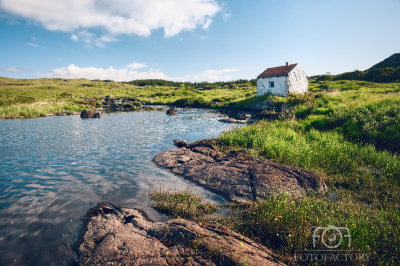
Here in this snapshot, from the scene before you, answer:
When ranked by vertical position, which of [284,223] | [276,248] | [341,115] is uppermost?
[341,115]

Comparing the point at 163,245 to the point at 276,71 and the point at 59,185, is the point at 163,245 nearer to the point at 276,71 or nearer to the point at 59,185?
the point at 59,185

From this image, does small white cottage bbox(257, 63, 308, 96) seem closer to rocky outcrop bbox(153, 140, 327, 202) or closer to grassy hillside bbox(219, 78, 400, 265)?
grassy hillside bbox(219, 78, 400, 265)

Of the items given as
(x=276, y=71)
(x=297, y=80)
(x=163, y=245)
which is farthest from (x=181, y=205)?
(x=276, y=71)

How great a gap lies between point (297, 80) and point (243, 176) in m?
40.7

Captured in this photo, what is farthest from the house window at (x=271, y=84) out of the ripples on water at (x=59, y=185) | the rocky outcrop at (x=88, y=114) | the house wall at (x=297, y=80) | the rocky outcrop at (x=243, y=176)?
the rocky outcrop at (x=243, y=176)

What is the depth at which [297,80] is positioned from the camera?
136 feet

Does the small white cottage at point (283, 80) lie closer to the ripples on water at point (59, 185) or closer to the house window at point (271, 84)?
the house window at point (271, 84)

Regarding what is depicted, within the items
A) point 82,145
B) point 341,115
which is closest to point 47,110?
point 82,145

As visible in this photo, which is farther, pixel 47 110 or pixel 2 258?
pixel 47 110

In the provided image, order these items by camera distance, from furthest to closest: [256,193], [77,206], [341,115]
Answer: [341,115] → [256,193] → [77,206]

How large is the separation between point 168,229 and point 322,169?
8.03 m

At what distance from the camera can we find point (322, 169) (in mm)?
9141

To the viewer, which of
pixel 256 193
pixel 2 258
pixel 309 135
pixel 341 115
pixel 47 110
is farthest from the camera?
pixel 47 110

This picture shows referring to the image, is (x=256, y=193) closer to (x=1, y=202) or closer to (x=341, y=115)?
(x=1, y=202)
